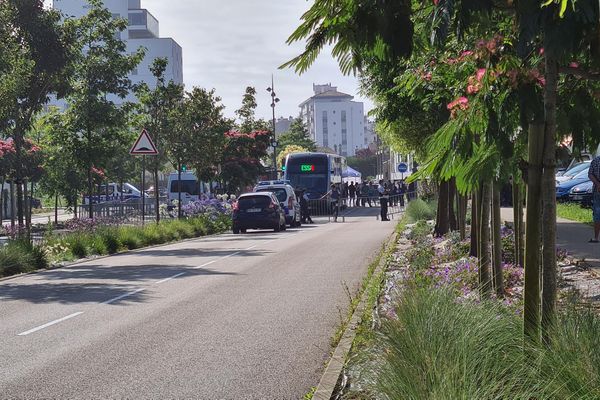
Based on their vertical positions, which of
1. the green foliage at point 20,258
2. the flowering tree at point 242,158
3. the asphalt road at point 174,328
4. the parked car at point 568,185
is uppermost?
the flowering tree at point 242,158

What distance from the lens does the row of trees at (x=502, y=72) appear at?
4738 millimetres

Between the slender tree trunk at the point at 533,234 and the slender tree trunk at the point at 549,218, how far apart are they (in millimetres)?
100

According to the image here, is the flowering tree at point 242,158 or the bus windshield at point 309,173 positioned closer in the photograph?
the bus windshield at point 309,173

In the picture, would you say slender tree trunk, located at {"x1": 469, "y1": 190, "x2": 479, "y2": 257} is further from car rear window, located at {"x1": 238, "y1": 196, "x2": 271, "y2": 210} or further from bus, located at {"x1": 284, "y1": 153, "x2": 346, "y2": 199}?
bus, located at {"x1": 284, "y1": 153, "x2": 346, "y2": 199}

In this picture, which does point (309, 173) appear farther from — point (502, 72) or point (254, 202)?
point (502, 72)

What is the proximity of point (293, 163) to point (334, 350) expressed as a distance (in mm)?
43215

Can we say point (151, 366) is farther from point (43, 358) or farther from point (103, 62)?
point (103, 62)

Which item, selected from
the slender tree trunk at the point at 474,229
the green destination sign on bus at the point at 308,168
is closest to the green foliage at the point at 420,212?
the slender tree trunk at the point at 474,229

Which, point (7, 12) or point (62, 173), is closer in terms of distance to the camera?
point (7, 12)

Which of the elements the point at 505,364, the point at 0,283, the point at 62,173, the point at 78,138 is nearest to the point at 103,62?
the point at 78,138

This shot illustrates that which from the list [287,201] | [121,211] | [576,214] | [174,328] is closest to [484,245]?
[174,328]

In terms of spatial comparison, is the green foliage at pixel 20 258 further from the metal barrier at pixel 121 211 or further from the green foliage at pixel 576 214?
the green foliage at pixel 576 214

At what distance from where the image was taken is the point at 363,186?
233 ft

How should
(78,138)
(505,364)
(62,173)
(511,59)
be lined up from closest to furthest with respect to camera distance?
(505,364), (511,59), (78,138), (62,173)
